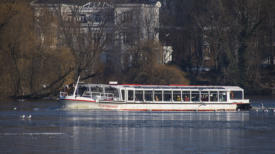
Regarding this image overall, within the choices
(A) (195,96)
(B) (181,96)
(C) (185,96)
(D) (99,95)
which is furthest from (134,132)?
(A) (195,96)

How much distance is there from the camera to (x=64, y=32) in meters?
81.6

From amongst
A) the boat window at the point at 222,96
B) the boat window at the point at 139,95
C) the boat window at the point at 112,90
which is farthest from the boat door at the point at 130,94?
the boat window at the point at 222,96

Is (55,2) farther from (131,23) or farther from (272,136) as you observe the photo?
(272,136)

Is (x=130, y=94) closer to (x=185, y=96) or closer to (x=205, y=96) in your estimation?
(x=185, y=96)

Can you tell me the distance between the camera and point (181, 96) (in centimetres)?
6575

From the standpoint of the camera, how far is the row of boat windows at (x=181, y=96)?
65438 millimetres

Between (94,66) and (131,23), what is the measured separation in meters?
8.53

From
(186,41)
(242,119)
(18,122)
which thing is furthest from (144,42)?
(18,122)

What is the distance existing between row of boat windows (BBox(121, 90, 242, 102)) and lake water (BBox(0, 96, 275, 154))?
10.5 feet

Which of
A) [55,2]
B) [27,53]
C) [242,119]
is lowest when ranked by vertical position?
[242,119]

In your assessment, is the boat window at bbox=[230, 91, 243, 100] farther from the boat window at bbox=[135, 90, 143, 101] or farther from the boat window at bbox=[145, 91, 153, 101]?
the boat window at bbox=[135, 90, 143, 101]

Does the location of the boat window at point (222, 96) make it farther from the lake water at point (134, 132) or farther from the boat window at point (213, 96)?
the lake water at point (134, 132)

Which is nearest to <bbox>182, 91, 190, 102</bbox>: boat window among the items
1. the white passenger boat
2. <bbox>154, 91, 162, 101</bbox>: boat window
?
the white passenger boat

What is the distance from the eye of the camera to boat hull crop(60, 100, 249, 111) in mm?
63188
